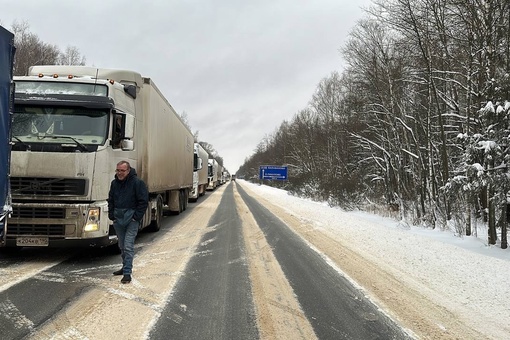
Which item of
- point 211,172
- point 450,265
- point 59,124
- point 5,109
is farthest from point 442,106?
point 211,172

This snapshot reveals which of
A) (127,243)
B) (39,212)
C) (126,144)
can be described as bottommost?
(127,243)

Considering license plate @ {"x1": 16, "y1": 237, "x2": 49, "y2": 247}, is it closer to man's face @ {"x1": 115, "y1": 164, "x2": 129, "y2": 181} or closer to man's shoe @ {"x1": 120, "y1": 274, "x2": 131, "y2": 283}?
man's shoe @ {"x1": 120, "y1": 274, "x2": 131, "y2": 283}

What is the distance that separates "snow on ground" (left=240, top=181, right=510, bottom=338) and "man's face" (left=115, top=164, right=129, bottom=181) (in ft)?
15.1

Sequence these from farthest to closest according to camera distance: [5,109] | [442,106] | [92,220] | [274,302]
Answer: [442,106]
[92,220]
[274,302]
[5,109]

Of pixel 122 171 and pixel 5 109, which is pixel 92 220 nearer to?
pixel 122 171

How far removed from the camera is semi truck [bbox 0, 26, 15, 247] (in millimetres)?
4066

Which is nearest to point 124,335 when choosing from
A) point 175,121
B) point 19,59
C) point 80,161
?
point 80,161

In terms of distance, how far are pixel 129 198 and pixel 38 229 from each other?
1.91 metres

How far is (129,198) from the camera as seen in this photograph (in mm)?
5508

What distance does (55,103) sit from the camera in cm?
655

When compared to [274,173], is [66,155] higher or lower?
lower

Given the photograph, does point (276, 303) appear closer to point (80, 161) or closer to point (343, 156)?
point (80, 161)

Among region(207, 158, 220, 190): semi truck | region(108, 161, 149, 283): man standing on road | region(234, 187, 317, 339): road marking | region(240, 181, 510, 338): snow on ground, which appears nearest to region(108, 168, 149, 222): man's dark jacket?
region(108, 161, 149, 283): man standing on road

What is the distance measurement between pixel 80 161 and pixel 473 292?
21.0 feet
